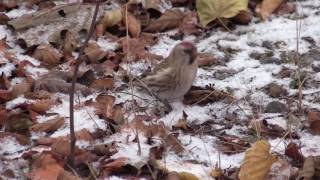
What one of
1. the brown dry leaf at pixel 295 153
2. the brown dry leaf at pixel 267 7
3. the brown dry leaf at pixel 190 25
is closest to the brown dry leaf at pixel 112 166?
the brown dry leaf at pixel 295 153

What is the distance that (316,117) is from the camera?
2762 millimetres

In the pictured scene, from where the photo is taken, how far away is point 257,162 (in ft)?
7.75

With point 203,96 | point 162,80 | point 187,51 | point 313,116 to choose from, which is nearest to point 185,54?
point 187,51

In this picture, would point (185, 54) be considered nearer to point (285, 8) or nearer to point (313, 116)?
point (313, 116)

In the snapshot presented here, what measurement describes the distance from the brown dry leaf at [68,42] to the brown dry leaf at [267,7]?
1192 millimetres

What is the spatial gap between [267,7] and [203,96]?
113cm

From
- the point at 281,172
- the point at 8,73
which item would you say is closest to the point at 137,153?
the point at 281,172

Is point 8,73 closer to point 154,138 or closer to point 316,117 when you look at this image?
point 154,138

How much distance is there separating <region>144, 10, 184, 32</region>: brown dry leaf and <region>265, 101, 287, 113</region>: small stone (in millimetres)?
1073

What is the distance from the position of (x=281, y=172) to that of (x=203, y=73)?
1020mm

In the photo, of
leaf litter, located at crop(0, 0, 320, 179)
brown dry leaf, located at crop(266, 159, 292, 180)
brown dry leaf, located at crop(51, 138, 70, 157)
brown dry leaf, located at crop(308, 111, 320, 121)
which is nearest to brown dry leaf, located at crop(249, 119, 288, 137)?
leaf litter, located at crop(0, 0, 320, 179)

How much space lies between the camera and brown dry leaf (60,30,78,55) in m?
3.50

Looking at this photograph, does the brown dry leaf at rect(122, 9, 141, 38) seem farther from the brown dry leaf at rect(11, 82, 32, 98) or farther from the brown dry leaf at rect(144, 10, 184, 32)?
the brown dry leaf at rect(11, 82, 32, 98)

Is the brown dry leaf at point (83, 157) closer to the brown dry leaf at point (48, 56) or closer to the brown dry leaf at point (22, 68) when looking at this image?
the brown dry leaf at point (22, 68)
